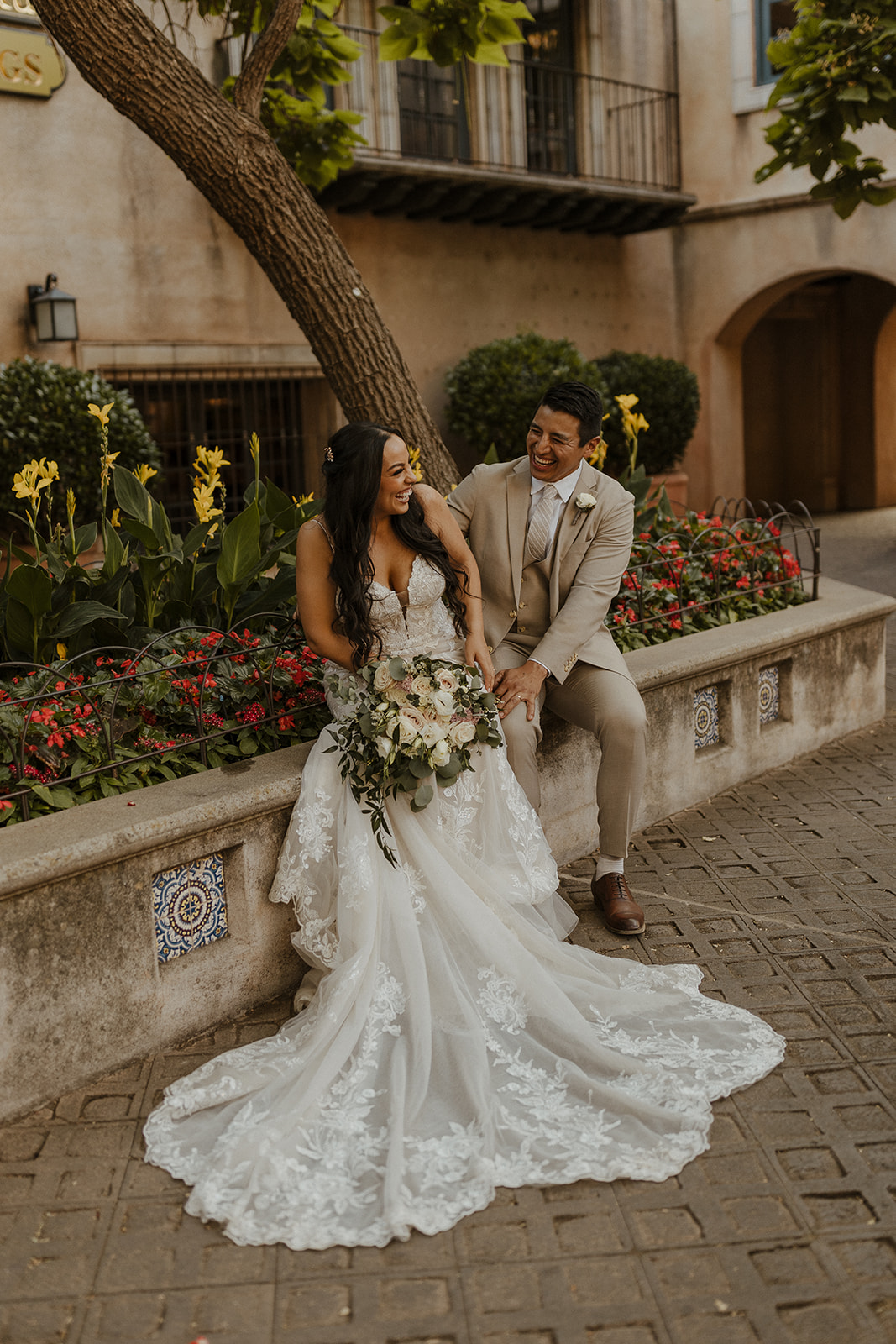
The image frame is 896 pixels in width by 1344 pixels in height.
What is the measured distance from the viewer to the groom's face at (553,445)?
4.24 m

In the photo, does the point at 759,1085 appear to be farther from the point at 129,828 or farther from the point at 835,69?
the point at 835,69

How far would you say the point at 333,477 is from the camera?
12.4ft

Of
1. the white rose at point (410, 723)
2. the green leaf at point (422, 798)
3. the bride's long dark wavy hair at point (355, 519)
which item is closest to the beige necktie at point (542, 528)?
the bride's long dark wavy hair at point (355, 519)

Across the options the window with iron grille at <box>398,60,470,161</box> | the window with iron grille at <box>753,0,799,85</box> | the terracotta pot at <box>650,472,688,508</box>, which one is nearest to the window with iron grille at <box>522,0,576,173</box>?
the window with iron grille at <box>398,60,470,161</box>

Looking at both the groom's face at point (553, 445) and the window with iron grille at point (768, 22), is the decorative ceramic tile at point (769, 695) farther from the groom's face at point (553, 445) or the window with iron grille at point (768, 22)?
the window with iron grille at point (768, 22)

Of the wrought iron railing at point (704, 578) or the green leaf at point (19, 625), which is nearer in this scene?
the green leaf at point (19, 625)

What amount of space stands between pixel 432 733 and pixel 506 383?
9.00 meters

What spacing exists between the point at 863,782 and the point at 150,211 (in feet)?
25.8

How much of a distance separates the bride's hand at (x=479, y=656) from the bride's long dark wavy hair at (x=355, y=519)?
0.40 metres

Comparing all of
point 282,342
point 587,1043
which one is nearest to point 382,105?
point 282,342

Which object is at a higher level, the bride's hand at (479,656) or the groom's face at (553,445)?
the groom's face at (553,445)

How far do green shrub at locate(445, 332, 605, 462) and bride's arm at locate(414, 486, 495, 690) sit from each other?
800cm

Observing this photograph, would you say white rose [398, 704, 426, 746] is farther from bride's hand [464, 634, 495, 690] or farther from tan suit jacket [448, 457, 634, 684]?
tan suit jacket [448, 457, 634, 684]

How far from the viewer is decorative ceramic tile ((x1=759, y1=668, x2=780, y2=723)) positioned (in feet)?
19.0
